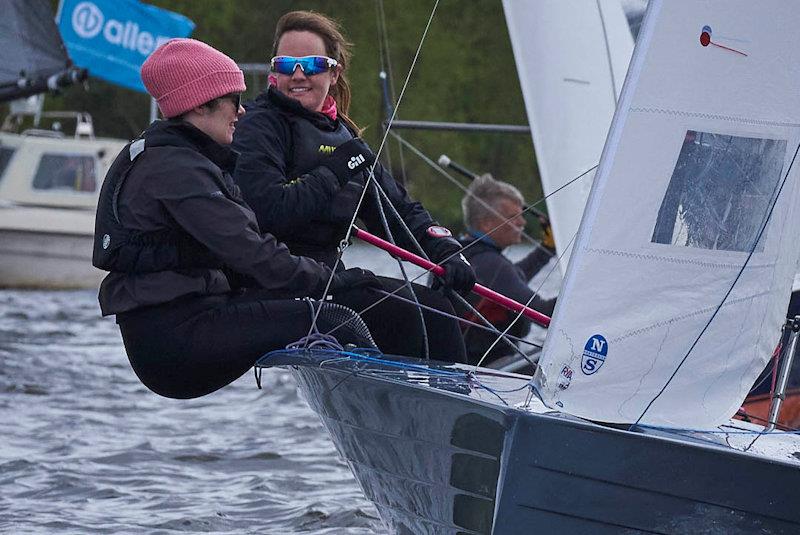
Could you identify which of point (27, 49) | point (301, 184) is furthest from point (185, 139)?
point (27, 49)

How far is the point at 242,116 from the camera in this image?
390cm

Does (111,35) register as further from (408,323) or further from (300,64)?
(408,323)

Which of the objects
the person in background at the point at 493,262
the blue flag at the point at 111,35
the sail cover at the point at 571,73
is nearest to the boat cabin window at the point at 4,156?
the blue flag at the point at 111,35

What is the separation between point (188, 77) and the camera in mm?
3576

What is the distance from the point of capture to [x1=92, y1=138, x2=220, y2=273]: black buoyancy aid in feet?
11.5

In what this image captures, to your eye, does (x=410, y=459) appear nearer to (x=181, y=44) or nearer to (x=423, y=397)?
(x=423, y=397)

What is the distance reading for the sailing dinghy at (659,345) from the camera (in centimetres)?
306

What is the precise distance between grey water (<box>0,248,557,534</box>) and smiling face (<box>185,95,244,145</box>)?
A: 5.92 ft

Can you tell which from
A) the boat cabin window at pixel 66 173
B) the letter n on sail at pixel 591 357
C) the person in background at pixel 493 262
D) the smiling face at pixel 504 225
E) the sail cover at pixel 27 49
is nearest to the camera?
the letter n on sail at pixel 591 357

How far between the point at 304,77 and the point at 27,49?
9.62 m

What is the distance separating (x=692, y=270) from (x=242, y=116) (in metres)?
1.22

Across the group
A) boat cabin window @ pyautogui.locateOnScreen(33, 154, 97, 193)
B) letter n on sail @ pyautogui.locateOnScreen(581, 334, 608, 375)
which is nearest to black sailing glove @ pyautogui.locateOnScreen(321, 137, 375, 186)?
letter n on sail @ pyautogui.locateOnScreen(581, 334, 608, 375)

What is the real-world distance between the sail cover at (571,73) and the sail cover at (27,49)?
6.32m

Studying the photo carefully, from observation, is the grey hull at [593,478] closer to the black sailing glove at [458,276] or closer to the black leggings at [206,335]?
the black leggings at [206,335]
